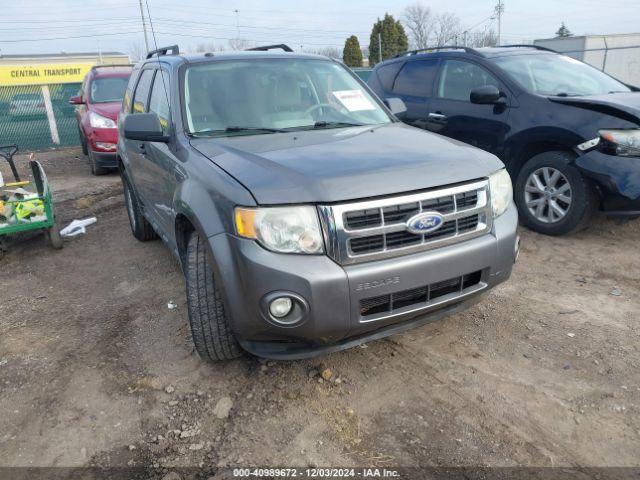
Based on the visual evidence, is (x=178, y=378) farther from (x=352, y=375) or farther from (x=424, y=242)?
(x=424, y=242)

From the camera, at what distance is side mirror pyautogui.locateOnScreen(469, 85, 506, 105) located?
5245mm

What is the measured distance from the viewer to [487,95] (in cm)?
526

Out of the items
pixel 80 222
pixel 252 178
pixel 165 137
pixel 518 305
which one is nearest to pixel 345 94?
pixel 165 137

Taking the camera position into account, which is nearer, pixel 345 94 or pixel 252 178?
pixel 252 178

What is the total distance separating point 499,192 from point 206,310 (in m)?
1.75

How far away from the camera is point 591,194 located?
468cm

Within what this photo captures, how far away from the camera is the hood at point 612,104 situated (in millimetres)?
4469

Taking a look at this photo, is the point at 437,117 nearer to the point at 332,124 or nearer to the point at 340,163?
the point at 332,124

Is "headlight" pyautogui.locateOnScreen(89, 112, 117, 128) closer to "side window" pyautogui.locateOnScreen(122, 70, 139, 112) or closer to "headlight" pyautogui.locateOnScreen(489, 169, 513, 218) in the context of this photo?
"side window" pyautogui.locateOnScreen(122, 70, 139, 112)

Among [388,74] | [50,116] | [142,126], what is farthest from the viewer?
[50,116]

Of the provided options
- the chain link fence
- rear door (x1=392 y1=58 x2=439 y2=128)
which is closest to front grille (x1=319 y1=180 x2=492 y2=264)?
rear door (x1=392 y1=58 x2=439 y2=128)

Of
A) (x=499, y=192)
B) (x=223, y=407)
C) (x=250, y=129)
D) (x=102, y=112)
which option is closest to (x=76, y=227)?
(x=250, y=129)

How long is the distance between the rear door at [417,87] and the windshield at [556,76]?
0.89 m

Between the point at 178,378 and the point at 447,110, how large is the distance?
14.4 ft
